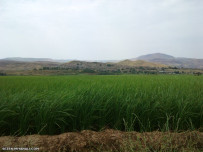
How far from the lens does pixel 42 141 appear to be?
2.00 metres

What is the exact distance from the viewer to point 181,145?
196cm

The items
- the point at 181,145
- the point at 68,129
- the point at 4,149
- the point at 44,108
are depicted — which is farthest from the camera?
the point at 68,129

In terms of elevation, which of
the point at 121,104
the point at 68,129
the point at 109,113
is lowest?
the point at 68,129

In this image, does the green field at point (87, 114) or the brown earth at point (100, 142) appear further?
the green field at point (87, 114)

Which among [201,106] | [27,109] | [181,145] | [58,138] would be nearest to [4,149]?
[58,138]

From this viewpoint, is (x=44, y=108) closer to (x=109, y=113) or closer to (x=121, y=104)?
(x=109, y=113)

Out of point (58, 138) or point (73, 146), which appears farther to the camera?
point (58, 138)

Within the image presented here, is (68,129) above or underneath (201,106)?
underneath

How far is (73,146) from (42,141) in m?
0.45

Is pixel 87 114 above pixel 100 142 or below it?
above

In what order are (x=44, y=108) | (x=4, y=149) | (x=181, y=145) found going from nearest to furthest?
(x=4, y=149) < (x=181, y=145) < (x=44, y=108)

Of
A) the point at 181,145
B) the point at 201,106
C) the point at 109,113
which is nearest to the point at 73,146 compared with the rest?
the point at 109,113

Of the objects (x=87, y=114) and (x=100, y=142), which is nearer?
Answer: (x=100, y=142)

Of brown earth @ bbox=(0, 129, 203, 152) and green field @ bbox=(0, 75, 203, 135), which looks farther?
green field @ bbox=(0, 75, 203, 135)
